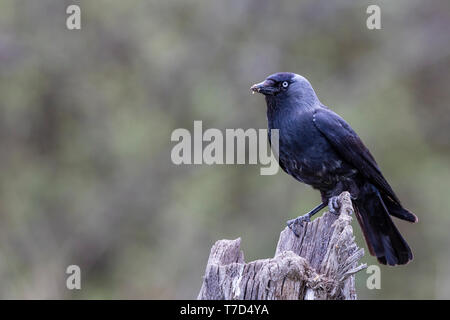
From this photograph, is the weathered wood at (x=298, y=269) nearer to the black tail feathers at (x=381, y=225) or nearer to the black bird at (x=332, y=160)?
the black bird at (x=332, y=160)

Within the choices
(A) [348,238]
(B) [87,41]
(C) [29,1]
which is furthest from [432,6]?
(A) [348,238]

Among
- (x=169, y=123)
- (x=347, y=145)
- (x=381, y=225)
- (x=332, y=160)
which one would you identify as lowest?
(x=381, y=225)

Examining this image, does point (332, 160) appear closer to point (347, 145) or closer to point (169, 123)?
point (347, 145)

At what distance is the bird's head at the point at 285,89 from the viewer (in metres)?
6.17

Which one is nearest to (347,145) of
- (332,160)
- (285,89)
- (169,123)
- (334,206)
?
(332,160)

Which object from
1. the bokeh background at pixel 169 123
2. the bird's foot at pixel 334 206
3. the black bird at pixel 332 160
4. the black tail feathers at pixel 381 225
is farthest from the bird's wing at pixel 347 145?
the bokeh background at pixel 169 123

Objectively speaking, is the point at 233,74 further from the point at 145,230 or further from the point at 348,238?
the point at 348,238

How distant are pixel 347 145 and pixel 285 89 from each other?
0.78 metres

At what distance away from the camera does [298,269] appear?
13.1ft

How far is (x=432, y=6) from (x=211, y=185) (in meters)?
4.76

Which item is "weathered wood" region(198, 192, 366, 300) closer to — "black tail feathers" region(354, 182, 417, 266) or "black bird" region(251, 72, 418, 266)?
"black bird" region(251, 72, 418, 266)

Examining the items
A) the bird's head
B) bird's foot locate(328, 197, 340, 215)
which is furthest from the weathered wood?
the bird's head

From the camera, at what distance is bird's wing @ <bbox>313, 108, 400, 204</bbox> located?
5867mm

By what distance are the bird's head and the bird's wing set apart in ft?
0.79
